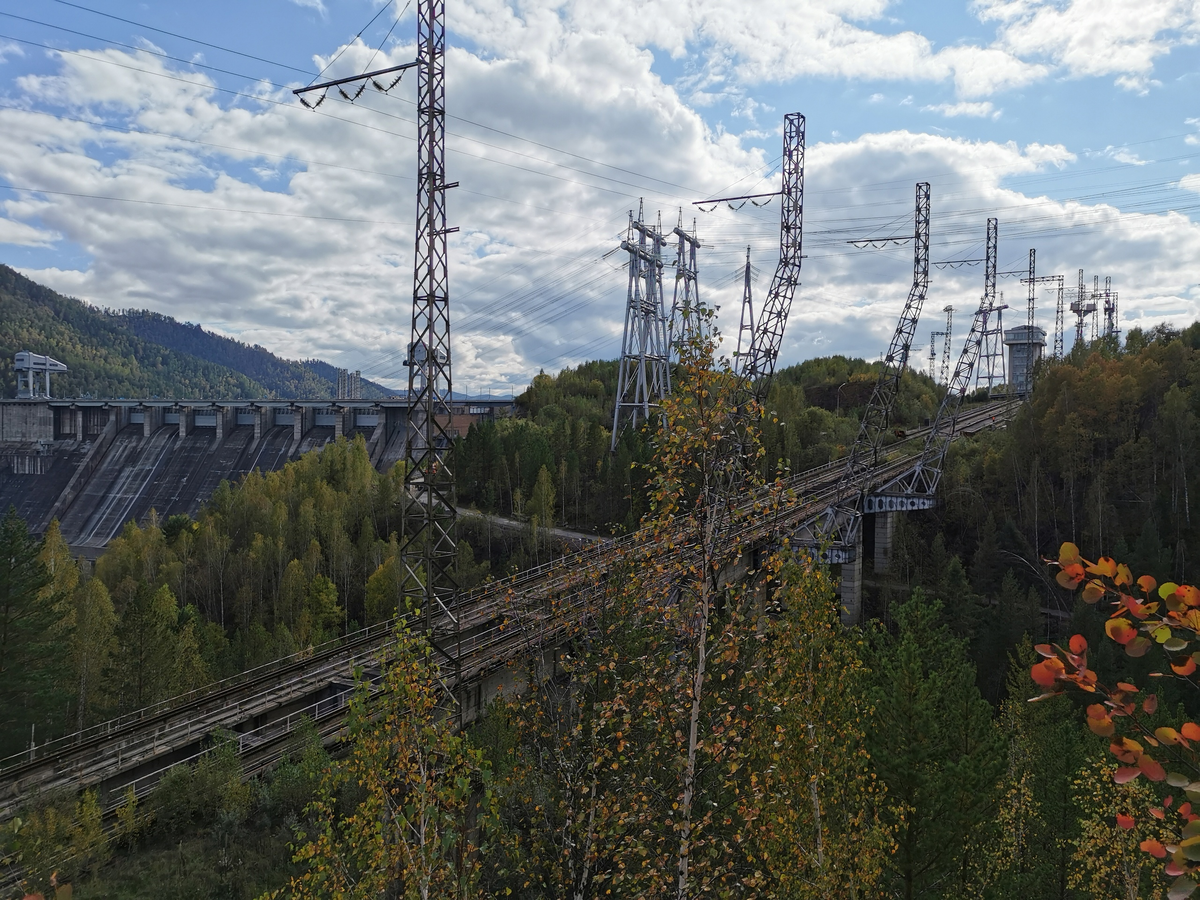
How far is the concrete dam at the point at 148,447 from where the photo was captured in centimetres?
7450

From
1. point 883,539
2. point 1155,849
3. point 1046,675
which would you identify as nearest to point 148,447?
point 883,539

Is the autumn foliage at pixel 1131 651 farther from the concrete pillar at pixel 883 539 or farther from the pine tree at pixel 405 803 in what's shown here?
the concrete pillar at pixel 883 539

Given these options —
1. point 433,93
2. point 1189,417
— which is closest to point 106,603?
point 433,93

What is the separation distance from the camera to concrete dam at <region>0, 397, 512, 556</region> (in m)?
74.5

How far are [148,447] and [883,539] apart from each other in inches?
3143

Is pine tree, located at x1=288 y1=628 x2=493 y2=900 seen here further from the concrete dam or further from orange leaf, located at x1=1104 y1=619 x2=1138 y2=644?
the concrete dam

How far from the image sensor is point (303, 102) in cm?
1866

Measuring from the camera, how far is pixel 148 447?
82938mm

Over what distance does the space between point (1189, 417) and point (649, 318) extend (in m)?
31.1

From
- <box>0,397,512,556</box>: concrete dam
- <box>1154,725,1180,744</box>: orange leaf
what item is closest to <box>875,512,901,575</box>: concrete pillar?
<box>0,397,512,556</box>: concrete dam

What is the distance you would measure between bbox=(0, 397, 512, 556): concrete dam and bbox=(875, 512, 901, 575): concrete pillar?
4112 cm

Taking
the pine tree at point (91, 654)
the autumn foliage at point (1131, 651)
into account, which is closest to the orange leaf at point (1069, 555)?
the autumn foliage at point (1131, 651)

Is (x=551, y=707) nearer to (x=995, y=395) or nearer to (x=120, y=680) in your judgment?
(x=120, y=680)

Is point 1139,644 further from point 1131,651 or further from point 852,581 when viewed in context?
point 852,581
